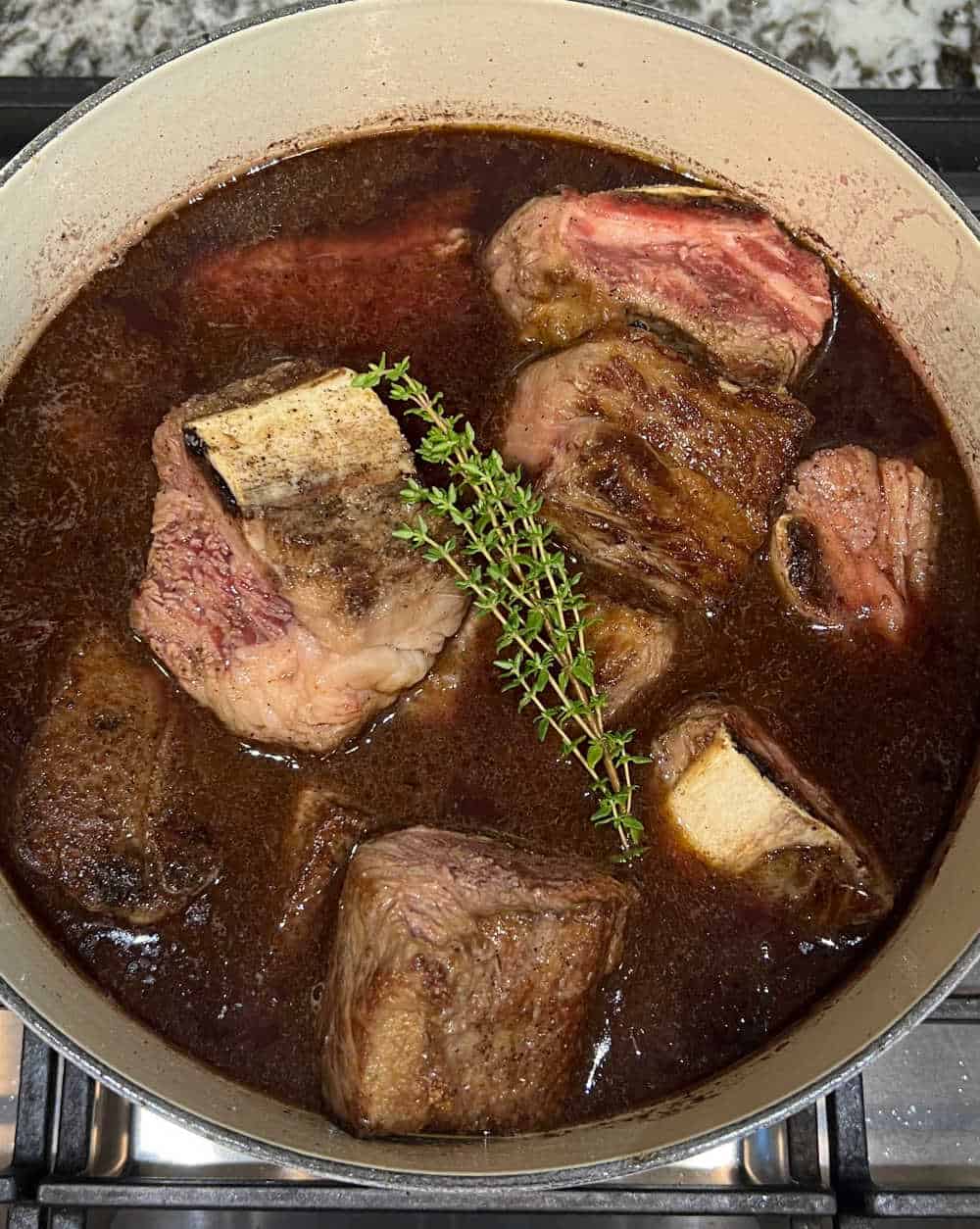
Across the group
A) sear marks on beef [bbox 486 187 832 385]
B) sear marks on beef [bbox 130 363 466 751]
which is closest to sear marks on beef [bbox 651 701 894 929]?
sear marks on beef [bbox 130 363 466 751]

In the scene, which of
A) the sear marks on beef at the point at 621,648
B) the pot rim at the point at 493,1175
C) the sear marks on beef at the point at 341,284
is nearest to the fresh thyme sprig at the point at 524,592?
the sear marks on beef at the point at 621,648

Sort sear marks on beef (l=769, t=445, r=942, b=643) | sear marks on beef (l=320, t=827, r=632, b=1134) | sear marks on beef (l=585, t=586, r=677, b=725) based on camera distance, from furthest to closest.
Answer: sear marks on beef (l=769, t=445, r=942, b=643)
sear marks on beef (l=585, t=586, r=677, b=725)
sear marks on beef (l=320, t=827, r=632, b=1134)

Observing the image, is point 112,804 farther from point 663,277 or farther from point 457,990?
point 663,277

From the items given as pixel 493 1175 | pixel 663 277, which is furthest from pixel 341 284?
pixel 493 1175

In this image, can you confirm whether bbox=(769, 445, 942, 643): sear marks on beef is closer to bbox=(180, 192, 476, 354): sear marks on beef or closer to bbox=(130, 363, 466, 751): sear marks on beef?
bbox=(130, 363, 466, 751): sear marks on beef

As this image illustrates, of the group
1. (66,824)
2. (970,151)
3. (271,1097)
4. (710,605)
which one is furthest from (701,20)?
(271,1097)

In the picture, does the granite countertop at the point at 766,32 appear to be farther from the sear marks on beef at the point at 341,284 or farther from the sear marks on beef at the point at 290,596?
the sear marks on beef at the point at 290,596
